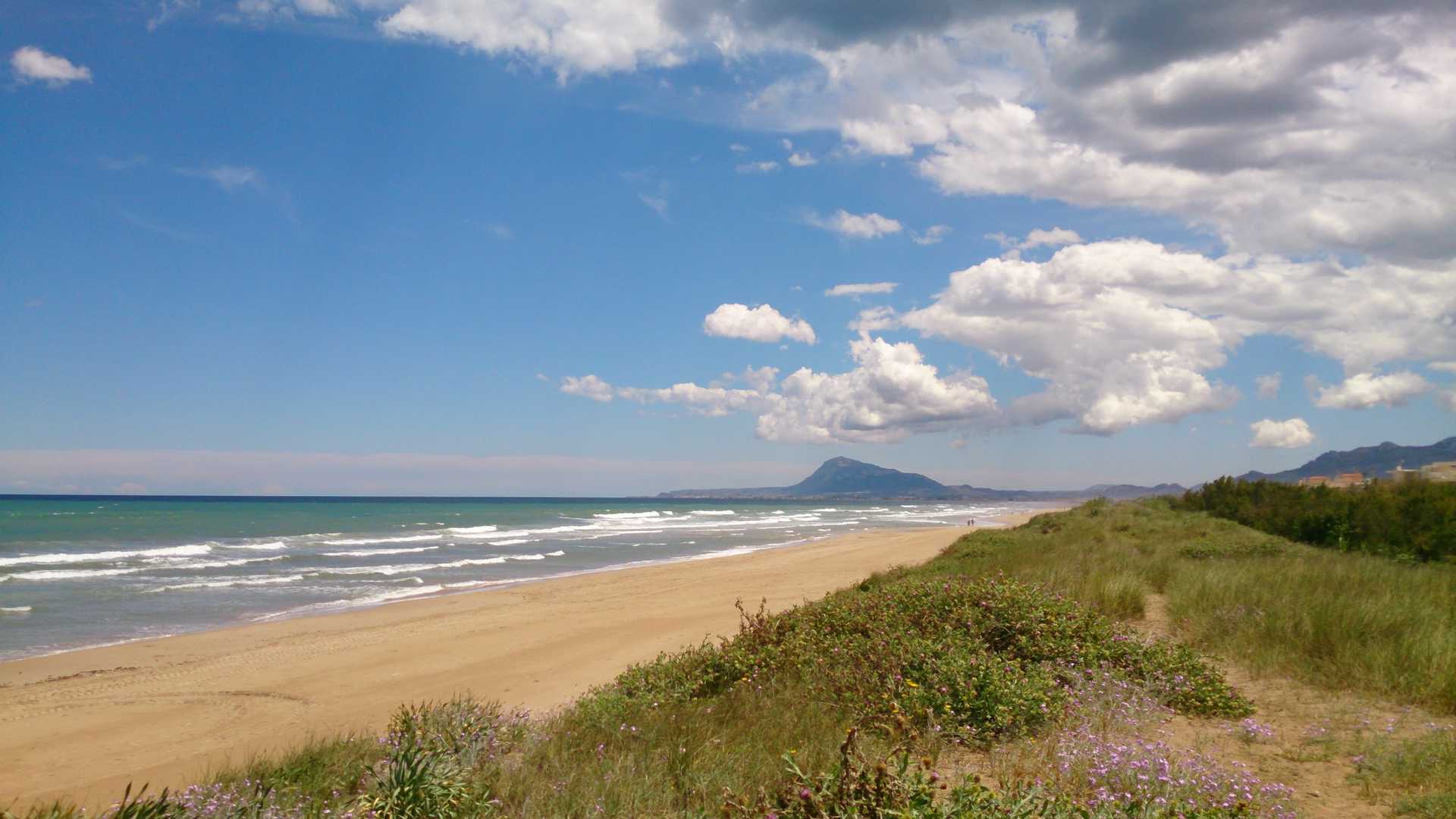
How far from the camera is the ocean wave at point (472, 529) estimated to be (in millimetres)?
52906

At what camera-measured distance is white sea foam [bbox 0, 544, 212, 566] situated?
30500mm

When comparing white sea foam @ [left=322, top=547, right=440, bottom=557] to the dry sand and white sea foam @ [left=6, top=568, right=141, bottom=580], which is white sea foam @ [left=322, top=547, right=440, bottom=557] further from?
the dry sand

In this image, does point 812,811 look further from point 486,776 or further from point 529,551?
point 529,551

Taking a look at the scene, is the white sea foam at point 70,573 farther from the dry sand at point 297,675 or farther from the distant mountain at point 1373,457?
the distant mountain at point 1373,457

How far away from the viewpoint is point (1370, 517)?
1778 cm

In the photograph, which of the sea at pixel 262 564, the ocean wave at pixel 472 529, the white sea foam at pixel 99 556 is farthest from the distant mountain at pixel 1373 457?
the white sea foam at pixel 99 556

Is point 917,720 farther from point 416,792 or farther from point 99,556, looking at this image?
point 99,556

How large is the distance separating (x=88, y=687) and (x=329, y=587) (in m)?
11.9

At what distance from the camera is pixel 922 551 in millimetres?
32625

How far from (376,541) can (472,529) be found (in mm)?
12728

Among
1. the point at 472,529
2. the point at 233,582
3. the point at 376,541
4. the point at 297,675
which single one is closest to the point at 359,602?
the point at 233,582

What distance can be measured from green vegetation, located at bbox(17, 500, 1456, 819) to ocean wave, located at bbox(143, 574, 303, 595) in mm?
20075

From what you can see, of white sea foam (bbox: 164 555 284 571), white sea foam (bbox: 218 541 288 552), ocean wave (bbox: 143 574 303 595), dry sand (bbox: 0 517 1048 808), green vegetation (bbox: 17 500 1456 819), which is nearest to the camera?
green vegetation (bbox: 17 500 1456 819)

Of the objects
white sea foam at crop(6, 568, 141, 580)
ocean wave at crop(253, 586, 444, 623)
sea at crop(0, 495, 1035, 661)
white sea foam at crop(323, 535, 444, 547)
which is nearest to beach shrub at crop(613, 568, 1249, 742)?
sea at crop(0, 495, 1035, 661)
